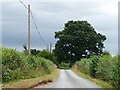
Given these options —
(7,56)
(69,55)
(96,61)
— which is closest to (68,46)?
(69,55)

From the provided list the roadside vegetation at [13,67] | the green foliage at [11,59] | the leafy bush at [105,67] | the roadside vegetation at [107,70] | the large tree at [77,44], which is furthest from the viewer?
the large tree at [77,44]

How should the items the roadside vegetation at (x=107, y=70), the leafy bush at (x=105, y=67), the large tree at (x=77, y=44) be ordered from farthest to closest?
the large tree at (x=77, y=44)
the leafy bush at (x=105, y=67)
the roadside vegetation at (x=107, y=70)

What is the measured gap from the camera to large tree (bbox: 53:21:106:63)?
95.7 meters

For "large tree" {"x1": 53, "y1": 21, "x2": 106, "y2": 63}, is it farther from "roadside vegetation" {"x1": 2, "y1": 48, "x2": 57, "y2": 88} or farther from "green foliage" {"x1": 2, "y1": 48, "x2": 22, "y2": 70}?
"green foliage" {"x1": 2, "y1": 48, "x2": 22, "y2": 70}

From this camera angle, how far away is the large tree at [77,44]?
95669 millimetres

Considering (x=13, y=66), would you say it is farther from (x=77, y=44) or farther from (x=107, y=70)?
(x=77, y=44)

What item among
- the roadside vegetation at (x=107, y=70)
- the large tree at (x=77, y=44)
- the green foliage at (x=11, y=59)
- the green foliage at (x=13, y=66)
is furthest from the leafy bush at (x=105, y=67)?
the large tree at (x=77, y=44)

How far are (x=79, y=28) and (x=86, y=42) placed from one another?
598cm

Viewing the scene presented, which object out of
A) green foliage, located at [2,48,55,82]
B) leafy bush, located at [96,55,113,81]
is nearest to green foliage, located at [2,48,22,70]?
green foliage, located at [2,48,55,82]

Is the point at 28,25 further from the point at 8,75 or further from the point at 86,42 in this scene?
the point at 86,42

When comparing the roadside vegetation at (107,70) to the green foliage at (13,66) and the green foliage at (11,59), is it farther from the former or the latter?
the green foliage at (11,59)

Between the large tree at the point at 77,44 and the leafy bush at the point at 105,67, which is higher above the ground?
the large tree at the point at 77,44

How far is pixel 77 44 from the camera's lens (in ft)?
318

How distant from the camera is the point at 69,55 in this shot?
321 feet
